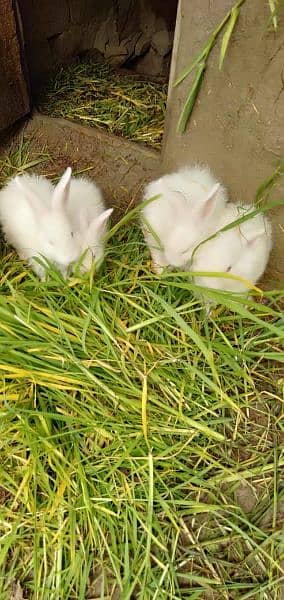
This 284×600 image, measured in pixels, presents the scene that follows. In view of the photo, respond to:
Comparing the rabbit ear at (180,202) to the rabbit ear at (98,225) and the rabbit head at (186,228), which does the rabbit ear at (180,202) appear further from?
the rabbit ear at (98,225)

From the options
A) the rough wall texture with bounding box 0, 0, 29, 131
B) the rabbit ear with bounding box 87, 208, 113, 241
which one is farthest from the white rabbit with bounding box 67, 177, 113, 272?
the rough wall texture with bounding box 0, 0, 29, 131

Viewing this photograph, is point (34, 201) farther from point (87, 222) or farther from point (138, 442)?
point (138, 442)

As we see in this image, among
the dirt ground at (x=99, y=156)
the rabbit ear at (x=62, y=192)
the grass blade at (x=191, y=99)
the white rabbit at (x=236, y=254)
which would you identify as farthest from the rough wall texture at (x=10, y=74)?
the white rabbit at (x=236, y=254)

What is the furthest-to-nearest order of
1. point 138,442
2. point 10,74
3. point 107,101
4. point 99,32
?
point 99,32
point 107,101
point 10,74
point 138,442

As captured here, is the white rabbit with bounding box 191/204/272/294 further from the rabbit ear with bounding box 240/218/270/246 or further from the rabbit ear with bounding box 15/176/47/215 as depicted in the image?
the rabbit ear with bounding box 15/176/47/215

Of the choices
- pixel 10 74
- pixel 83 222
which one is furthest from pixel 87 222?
pixel 10 74

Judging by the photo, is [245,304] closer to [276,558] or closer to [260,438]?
[260,438]
